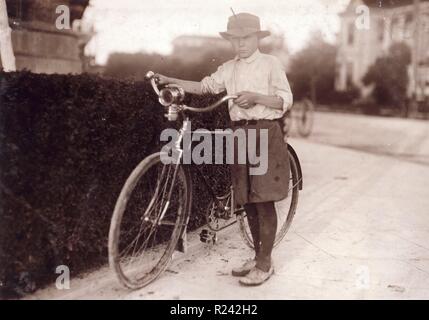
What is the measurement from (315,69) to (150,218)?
43399 mm

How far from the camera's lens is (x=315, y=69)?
45812 mm

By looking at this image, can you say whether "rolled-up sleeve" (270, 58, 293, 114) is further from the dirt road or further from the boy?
the dirt road

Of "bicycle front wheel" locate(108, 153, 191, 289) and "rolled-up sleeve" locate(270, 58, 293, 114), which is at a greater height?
"rolled-up sleeve" locate(270, 58, 293, 114)

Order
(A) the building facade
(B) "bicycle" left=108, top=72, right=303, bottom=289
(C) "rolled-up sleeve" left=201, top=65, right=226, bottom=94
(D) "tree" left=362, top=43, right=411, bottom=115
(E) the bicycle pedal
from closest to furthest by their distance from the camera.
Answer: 1. (B) "bicycle" left=108, top=72, right=303, bottom=289
2. (C) "rolled-up sleeve" left=201, top=65, right=226, bottom=94
3. (E) the bicycle pedal
4. (D) "tree" left=362, top=43, right=411, bottom=115
5. (A) the building facade

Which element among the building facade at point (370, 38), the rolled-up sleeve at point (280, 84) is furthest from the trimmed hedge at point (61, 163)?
the building facade at point (370, 38)

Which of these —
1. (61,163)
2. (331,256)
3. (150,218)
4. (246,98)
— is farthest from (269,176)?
(61,163)

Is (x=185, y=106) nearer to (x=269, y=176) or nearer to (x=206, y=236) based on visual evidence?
(x=269, y=176)

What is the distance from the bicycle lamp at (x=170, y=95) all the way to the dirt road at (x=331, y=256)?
1.36 meters

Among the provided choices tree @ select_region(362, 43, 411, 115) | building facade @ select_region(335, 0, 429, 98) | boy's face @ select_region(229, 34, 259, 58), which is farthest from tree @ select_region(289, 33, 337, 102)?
boy's face @ select_region(229, 34, 259, 58)

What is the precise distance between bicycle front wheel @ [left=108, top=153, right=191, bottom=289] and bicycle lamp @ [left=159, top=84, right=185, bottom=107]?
39 cm

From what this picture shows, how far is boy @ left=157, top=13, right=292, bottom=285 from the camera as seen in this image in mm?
4117

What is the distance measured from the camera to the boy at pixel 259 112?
412 cm

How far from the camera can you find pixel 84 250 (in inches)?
164
